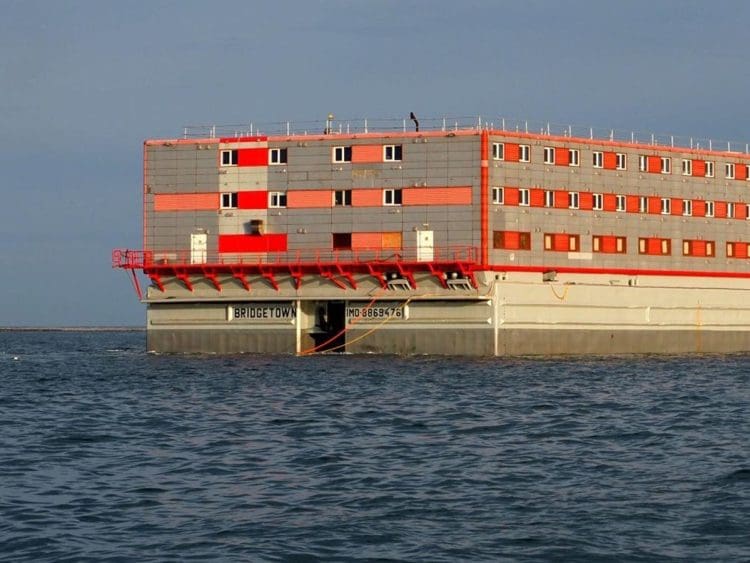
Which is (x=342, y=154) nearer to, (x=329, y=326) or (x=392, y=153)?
(x=392, y=153)

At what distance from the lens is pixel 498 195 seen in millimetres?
76312

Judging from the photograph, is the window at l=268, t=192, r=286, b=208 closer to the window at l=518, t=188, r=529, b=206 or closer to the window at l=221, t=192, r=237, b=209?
the window at l=221, t=192, r=237, b=209

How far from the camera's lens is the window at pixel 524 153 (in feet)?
254

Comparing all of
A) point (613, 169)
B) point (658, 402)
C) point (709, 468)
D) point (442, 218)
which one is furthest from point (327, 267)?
point (709, 468)

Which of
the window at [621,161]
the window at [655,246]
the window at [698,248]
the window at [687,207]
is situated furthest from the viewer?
the window at [687,207]

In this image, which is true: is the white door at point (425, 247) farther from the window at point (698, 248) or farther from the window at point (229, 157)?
the window at point (698, 248)

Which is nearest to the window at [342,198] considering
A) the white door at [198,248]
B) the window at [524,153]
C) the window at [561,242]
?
the white door at [198,248]

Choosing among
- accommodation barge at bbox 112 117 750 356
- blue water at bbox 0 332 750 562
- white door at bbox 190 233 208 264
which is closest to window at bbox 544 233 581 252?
accommodation barge at bbox 112 117 750 356

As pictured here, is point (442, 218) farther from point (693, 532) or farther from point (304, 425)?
point (693, 532)

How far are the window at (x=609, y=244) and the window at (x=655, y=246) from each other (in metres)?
1.46

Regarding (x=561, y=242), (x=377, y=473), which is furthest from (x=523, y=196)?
(x=377, y=473)

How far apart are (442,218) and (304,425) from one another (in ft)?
127

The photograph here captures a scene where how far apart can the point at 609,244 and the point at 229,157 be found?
77.4 feet

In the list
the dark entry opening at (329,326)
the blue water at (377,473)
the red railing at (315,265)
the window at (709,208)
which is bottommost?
the blue water at (377,473)
